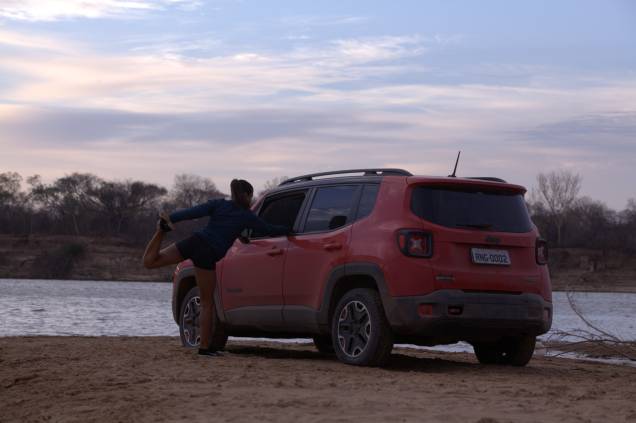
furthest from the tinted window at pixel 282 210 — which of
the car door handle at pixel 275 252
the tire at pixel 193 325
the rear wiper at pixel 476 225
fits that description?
the rear wiper at pixel 476 225

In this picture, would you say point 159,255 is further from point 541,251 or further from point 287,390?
point 541,251

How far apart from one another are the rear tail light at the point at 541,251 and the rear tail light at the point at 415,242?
1.22 meters

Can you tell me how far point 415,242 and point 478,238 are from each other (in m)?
0.59

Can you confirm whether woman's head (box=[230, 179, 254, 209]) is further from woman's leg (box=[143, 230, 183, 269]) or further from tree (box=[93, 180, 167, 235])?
tree (box=[93, 180, 167, 235])

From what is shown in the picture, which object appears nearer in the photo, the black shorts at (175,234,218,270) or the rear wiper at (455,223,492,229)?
the rear wiper at (455,223,492,229)

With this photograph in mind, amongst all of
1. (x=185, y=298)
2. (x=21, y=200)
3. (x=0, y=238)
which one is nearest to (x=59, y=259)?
(x=0, y=238)

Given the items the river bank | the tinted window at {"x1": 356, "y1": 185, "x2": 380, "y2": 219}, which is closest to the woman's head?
the tinted window at {"x1": 356, "y1": 185, "x2": 380, "y2": 219}

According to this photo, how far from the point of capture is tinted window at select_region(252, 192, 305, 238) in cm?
1091

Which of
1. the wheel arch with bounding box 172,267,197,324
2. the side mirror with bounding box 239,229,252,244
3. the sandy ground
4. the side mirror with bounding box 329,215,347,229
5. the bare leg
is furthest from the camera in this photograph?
the wheel arch with bounding box 172,267,197,324

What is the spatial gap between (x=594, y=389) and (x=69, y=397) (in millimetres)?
3773

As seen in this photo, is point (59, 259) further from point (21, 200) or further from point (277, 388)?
point (277, 388)

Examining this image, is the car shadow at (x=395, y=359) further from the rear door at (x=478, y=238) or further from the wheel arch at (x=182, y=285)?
the rear door at (x=478, y=238)

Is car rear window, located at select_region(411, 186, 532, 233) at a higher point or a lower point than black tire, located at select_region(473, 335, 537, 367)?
higher

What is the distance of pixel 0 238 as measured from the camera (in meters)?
94.9
